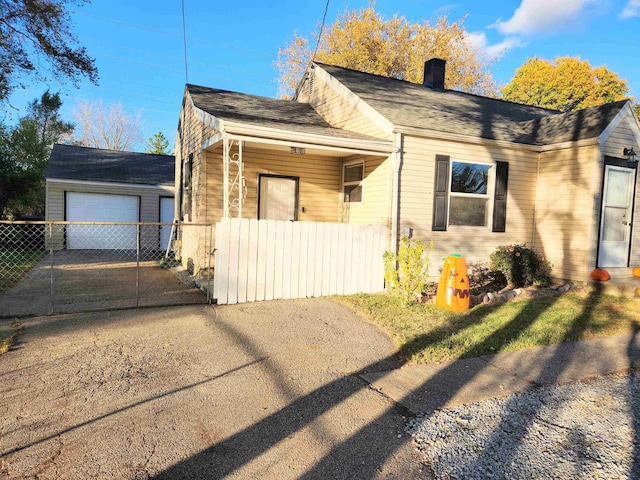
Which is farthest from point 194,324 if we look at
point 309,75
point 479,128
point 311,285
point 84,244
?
point 84,244

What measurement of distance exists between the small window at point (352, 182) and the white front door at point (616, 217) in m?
4.90

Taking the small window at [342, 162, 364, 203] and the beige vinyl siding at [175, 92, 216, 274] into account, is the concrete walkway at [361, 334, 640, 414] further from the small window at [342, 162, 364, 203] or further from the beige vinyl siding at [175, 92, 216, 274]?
the small window at [342, 162, 364, 203]

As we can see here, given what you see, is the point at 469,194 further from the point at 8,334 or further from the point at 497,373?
the point at 8,334

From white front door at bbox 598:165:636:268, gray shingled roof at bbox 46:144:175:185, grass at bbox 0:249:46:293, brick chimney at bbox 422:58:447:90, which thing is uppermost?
brick chimney at bbox 422:58:447:90

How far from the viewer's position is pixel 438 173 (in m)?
8.23

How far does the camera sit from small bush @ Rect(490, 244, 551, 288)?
Result: 26.8ft

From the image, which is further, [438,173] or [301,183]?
[301,183]

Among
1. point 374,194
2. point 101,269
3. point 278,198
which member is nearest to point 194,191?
point 278,198

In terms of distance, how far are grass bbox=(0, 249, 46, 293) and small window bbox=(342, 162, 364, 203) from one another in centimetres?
698

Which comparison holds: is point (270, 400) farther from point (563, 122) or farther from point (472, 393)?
point (563, 122)

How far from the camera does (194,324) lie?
5523 mm

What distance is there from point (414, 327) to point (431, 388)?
6.17 ft

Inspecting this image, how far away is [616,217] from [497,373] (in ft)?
21.4

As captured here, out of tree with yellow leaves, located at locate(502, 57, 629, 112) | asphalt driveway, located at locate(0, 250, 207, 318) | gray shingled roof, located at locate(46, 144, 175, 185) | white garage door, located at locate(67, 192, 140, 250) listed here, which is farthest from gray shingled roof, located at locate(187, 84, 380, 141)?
tree with yellow leaves, located at locate(502, 57, 629, 112)
